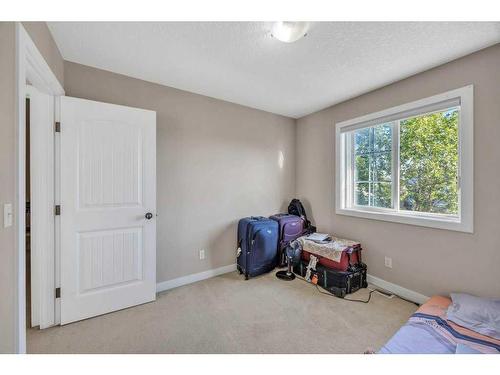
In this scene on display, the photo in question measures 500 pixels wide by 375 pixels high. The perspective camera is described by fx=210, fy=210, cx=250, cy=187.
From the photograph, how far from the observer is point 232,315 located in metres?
1.91

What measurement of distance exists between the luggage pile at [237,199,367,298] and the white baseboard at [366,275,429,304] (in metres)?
0.14

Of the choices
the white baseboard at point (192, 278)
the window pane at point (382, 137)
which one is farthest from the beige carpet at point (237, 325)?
the window pane at point (382, 137)

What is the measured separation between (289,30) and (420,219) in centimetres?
209

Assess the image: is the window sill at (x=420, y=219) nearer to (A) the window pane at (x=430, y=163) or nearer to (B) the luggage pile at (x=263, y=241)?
(A) the window pane at (x=430, y=163)

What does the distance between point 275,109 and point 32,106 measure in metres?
2.61

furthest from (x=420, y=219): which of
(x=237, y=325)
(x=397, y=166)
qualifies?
(x=237, y=325)

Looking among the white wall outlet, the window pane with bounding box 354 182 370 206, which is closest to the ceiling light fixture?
the white wall outlet

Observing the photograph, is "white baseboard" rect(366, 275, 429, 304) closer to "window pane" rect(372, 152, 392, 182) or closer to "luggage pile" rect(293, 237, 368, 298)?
"luggage pile" rect(293, 237, 368, 298)

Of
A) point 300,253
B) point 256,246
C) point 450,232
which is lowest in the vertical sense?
point 300,253

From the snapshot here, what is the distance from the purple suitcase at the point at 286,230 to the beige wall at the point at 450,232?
1.62 feet

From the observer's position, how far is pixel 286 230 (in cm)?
293

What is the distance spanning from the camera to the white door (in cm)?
176

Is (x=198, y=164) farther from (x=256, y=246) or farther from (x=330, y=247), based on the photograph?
(x=330, y=247)
